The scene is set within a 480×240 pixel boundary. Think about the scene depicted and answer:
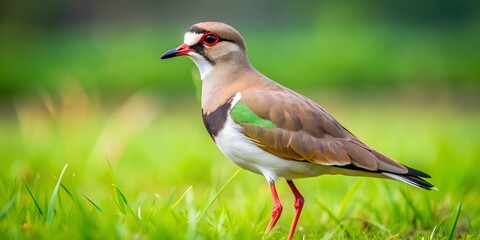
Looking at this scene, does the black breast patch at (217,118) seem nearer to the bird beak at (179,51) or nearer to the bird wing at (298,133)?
the bird wing at (298,133)

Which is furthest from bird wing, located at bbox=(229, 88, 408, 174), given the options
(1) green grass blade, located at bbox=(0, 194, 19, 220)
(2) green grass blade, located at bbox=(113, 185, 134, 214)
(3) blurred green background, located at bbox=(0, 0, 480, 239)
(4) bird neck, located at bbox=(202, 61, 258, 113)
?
(1) green grass blade, located at bbox=(0, 194, 19, 220)

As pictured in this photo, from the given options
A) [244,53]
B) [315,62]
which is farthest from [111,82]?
[244,53]

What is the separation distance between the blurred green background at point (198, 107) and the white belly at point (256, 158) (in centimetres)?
30

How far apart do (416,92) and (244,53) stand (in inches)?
249

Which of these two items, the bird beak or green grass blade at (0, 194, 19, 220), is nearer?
green grass blade at (0, 194, 19, 220)

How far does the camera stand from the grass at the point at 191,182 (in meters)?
3.38

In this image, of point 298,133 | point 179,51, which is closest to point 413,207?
point 298,133

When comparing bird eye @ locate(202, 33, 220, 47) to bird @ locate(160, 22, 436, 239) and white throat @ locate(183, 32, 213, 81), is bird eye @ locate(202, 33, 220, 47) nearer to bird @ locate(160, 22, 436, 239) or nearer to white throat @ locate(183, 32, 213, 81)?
white throat @ locate(183, 32, 213, 81)

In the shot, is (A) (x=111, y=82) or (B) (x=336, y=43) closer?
(A) (x=111, y=82)

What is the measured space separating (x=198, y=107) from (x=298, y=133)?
724 cm

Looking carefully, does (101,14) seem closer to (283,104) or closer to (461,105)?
(461,105)

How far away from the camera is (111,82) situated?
11891mm

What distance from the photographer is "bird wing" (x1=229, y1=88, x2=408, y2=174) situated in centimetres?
379

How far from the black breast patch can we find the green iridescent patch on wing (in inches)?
2.5
